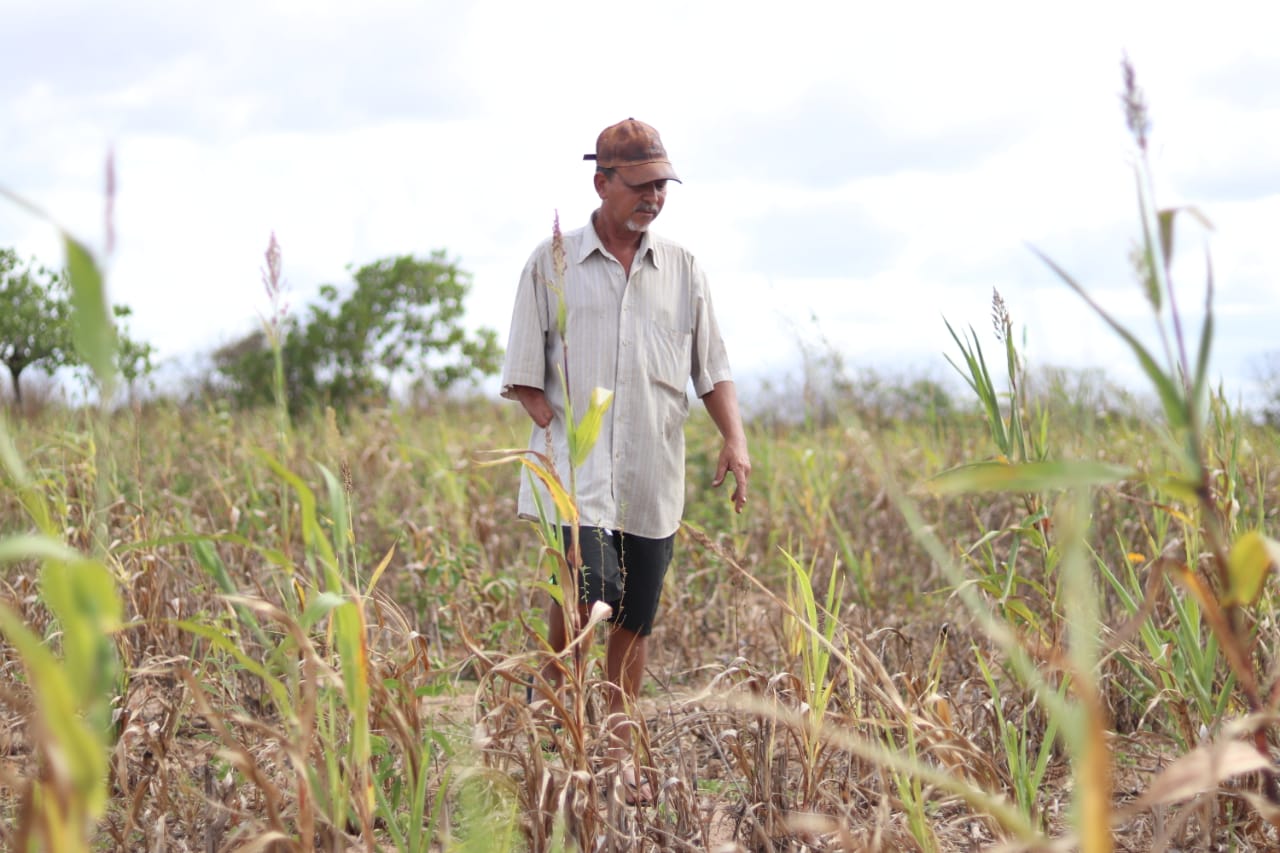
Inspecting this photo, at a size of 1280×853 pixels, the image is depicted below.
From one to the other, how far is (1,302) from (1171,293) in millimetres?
17034

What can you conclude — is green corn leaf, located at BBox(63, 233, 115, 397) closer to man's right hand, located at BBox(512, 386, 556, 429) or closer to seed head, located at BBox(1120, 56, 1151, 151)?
seed head, located at BBox(1120, 56, 1151, 151)

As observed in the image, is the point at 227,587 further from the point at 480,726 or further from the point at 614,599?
the point at 614,599

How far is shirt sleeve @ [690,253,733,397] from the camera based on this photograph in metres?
3.64

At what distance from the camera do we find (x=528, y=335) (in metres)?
3.37

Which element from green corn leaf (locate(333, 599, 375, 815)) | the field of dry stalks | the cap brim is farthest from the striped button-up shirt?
green corn leaf (locate(333, 599, 375, 815))

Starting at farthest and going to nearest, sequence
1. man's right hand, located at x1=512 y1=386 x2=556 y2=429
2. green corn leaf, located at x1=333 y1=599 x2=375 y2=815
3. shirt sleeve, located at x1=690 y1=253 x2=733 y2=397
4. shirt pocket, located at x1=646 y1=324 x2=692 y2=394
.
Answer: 1. shirt sleeve, located at x1=690 y1=253 x2=733 y2=397
2. shirt pocket, located at x1=646 y1=324 x2=692 y2=394
3. man's right hand, located at x1=512 y1=386 x2=556 y2=429
4. green corn leaf, located at x1=333 y1=599 x2=375 y2=815

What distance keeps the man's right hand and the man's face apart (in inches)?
22.0

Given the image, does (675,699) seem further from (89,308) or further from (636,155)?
(89,308)

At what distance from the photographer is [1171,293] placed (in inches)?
50.8

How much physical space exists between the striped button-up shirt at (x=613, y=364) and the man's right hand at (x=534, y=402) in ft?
0.08

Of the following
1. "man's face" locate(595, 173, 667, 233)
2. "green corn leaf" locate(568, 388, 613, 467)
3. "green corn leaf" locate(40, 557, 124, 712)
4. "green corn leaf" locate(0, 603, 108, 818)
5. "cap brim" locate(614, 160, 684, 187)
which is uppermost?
"cap brim" locate(614, 160, 684, 187)

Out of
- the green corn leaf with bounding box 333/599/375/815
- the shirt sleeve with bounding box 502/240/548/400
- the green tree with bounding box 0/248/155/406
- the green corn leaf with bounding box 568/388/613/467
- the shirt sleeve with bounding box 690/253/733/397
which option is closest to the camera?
the green corn leaf with bounding box 333/599/375/815

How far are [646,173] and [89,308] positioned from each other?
2.33 m

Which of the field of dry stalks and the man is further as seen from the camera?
the man
